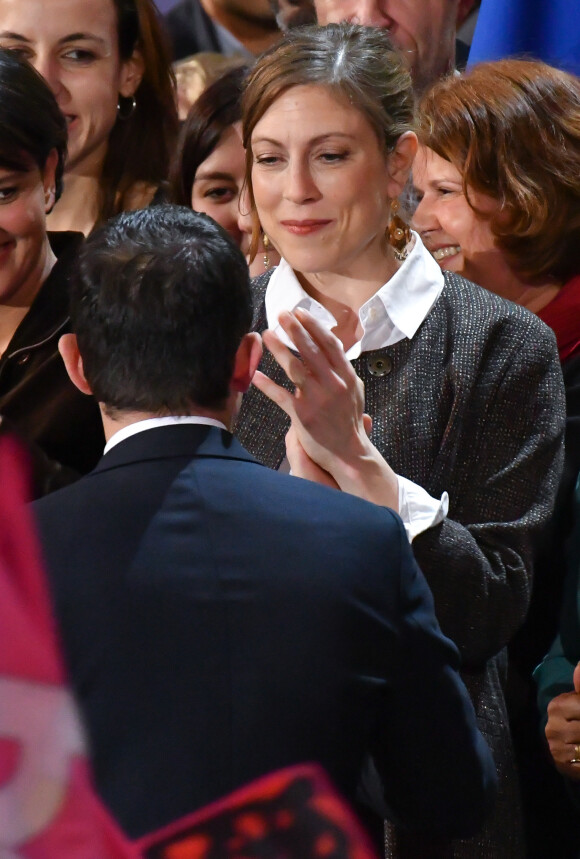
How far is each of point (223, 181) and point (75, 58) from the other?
378 millimetres

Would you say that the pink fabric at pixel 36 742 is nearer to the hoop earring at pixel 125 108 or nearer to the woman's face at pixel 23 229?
the woman's face at pixel 23 229

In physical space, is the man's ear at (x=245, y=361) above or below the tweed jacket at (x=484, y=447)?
above

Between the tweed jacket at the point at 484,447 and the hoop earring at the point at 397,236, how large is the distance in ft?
0.35

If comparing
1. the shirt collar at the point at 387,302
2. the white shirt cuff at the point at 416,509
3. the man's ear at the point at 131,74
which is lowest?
the man's ear at the point at 131,74

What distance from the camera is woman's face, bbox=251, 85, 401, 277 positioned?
1.77 meters

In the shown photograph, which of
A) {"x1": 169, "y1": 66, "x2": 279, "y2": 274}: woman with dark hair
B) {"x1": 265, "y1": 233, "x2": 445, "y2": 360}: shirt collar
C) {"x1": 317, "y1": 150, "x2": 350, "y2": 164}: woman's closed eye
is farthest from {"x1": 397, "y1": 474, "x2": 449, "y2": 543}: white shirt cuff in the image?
{"x1": 169, "y1": 66, "x2": 279, "y2": 274}: woman with dark hair

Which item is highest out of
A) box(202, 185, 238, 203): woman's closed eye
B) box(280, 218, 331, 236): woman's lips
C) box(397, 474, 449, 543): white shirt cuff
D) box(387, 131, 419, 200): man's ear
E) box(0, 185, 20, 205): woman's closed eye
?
box(387, 131, 419, 200): man's ear

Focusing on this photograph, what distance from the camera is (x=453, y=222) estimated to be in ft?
7.36

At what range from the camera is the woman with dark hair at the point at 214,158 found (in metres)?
2.55

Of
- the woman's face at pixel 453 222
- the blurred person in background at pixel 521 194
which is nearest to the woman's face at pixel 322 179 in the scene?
the blurred person in background at pixel 521 194

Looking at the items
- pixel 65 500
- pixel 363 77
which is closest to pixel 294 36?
pixel 363 77

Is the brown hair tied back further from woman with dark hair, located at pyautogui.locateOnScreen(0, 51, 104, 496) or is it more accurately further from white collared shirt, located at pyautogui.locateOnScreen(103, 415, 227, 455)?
white collared shirt, located at pyautogui.locateOnScreen(103, 415, 227, 455)

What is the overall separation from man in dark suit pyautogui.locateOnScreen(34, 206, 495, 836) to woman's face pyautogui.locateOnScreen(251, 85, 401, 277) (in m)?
0.49

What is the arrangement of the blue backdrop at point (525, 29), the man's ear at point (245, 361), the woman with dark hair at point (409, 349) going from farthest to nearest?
1. the blue backdrop at point (525, 29)
2. the woman with dark hair at point (409, 349)
3. the man's ear at point (245, 361)
